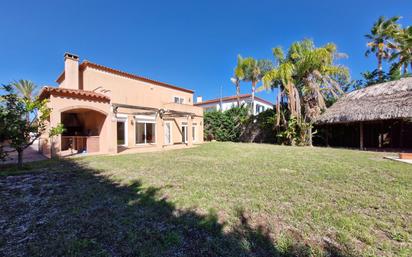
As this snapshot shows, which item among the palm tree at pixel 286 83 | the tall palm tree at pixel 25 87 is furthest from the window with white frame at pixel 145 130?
the tall palm tree at pixel 25 87

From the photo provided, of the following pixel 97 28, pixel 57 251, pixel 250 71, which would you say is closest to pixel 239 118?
pixel 250 71

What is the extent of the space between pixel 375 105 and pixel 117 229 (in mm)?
19447

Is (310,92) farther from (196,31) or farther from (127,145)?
(127,145)

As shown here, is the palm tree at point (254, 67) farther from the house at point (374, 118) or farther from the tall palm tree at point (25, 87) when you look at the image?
the tall palm tree at point (25, 87)

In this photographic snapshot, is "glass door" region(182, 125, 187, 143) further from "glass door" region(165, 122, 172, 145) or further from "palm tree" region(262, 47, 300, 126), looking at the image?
"palm tree" region(262, 47, 300, 126)

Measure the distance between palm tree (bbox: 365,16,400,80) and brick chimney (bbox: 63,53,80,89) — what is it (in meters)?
34.0

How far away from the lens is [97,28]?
1556 centimetres

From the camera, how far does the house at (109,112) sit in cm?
1168

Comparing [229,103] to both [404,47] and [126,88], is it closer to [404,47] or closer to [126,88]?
[126,88]

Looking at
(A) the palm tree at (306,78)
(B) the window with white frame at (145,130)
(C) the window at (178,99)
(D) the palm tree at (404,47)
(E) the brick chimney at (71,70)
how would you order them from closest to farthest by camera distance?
(D) the palm tree at (404,47), (E) the brick chimney at (71,70), (A) the palm tree at (306,78), (B) the window with white frame at (145,130), (C) the window at (178,99)

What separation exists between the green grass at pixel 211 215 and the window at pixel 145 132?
456 inches

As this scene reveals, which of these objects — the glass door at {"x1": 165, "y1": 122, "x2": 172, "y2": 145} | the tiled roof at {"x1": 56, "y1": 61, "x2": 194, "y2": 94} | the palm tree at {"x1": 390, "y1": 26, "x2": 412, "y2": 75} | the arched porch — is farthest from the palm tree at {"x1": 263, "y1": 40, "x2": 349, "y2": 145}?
the arched porch

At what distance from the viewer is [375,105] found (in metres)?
15.1

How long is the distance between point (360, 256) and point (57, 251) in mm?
3966
